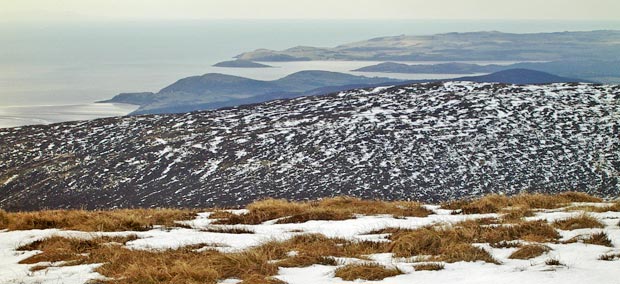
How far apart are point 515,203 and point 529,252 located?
24.8 ft

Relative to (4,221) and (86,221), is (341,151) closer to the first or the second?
(86,221)

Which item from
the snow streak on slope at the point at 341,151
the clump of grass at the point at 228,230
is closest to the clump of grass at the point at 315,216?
the clump of grass at the point at 228,230

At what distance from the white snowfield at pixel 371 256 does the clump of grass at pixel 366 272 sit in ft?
0.47

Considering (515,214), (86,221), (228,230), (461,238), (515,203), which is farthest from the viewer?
(515,203)

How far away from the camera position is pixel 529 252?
947 cm

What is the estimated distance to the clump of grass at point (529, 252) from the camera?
30.9 ft

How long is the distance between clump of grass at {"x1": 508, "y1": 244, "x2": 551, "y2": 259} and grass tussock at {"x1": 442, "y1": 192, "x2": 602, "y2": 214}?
609cm

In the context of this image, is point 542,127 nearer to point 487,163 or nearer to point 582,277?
point 487,163

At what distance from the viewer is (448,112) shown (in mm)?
48375

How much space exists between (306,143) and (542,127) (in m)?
17.6

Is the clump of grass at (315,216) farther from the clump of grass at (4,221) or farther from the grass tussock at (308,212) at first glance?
the clump of grass at (4,221)

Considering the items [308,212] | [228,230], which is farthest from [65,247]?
[308,212]

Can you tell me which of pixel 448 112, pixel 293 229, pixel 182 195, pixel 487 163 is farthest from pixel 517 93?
pixel 293 229

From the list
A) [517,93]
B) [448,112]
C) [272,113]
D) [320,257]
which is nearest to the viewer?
[320,257]
